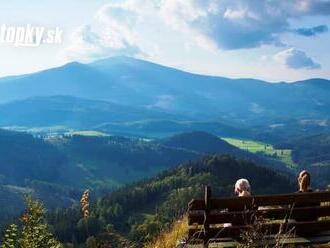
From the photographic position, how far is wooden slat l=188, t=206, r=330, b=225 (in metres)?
11.1

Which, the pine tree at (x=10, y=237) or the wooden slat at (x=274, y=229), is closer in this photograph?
the pine tree at (x=10, y=237)

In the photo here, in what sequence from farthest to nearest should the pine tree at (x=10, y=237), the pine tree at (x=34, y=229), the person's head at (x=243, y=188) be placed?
the person's head at (x=243, y=188) → the pine tree at (x=10, y=237) → the pine tree at (x=34, y=229)

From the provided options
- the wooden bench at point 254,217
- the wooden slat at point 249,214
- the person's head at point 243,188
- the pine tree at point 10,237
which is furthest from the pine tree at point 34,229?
the person's head at point 243,188

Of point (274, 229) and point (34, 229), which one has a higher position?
point (34, 229)

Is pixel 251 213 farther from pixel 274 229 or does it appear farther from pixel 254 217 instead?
pixel 274 229

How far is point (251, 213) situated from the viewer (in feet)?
37.3

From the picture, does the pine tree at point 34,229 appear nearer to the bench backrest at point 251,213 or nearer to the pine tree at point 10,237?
the pine tree at point 10,237

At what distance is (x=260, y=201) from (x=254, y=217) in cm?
36

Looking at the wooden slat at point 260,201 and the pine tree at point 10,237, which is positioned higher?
the wooden slat at point 260,201

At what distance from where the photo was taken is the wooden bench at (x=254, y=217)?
11031 millimetres

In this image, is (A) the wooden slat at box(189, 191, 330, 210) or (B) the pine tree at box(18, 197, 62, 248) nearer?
(B) the pine tree at box(18, 197, 62, 248)

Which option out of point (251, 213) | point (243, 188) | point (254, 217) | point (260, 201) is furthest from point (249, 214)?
point (243, 188)

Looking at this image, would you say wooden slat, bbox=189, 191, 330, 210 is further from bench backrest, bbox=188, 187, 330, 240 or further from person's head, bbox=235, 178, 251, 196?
person's head, bbox=235, 178, 251, 196

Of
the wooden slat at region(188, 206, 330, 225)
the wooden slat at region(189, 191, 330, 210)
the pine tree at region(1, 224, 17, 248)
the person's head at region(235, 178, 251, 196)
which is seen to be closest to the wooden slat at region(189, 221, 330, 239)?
the wooden slat at region(188, 206, 330, 225)
